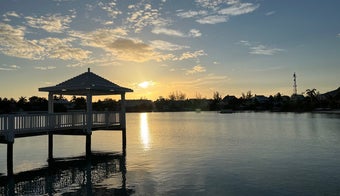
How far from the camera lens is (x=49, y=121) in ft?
75.8

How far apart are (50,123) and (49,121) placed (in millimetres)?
173

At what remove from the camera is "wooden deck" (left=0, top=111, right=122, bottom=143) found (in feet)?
62.8

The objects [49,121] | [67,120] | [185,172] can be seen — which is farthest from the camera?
[67,120]

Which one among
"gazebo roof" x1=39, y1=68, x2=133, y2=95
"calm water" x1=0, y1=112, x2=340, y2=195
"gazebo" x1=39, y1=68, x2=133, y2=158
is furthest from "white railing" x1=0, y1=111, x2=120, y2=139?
"calm water" x1=0, y1=112, x2=340, y2=195

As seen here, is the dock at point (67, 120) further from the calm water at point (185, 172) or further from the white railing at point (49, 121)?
the calm water at point (185, 172)

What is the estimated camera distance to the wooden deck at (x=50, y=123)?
19141 mm

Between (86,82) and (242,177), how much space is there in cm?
1316

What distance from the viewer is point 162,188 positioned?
623 inches

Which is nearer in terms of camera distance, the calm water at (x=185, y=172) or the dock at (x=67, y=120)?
the calm water at (x=185, y=172)

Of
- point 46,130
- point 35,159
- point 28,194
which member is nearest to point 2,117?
point 46,130

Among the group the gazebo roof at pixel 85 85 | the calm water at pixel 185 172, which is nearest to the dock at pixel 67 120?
the gazebo roof at pixel 85 85

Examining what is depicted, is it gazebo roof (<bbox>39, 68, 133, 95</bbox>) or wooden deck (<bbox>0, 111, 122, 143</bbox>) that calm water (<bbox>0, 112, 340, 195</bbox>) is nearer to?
wooden deck (<bbox>0, 111, 122, 143</bbox>)

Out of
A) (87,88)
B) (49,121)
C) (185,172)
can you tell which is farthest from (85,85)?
(185,172)

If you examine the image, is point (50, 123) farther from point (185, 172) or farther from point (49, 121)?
point (185, 172)
